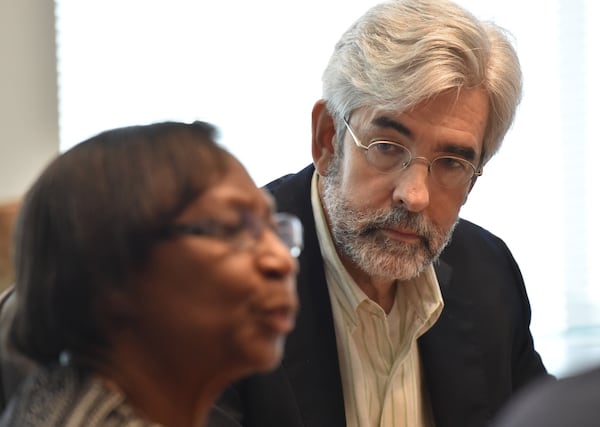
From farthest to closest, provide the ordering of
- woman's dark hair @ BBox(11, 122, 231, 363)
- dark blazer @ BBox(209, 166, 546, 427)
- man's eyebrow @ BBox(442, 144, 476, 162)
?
1. man's eyebrow @ BBox(442, 144, 476, 162)
2. dark blazer @ BBox(209, 166, 546, 427)
3. woman's dark hair @ BBox(11, 122, 231, 363)

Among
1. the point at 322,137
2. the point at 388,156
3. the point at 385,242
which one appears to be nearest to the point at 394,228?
the point at 385,242

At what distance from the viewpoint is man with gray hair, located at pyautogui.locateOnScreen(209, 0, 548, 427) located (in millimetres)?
1693

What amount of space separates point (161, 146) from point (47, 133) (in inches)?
71.3

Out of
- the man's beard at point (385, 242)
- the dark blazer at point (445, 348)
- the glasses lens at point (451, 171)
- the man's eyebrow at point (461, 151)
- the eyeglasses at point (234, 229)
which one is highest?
the eyeglasses at point (234, 229)

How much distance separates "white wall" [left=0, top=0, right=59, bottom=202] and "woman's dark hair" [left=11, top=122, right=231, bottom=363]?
1.73m

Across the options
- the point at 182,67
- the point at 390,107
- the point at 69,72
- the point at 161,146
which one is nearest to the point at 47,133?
the point at 69,72

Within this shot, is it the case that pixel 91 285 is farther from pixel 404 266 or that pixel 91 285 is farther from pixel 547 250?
pixel 547 250

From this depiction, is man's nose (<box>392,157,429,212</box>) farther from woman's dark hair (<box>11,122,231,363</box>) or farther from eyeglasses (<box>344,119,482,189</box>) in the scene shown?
woman's dark hair (<box>11,122,231,363</box>)

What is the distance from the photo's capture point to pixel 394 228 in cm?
174

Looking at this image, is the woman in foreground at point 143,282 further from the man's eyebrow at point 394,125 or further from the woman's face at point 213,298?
the man's eyebrow at point 394,125

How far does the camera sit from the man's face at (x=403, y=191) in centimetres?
171

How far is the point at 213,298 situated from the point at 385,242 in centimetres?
84

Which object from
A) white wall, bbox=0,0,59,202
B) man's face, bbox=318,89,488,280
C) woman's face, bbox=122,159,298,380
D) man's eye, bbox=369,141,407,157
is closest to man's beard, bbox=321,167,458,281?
man's face, bbox=318,89,488,280

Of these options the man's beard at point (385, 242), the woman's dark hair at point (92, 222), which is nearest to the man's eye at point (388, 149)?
the man's beard at point (385, 242)
